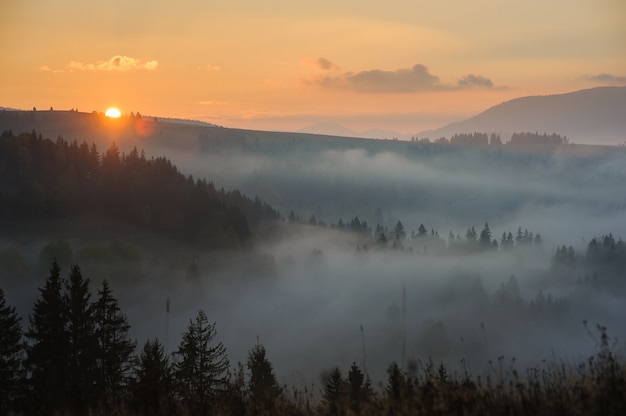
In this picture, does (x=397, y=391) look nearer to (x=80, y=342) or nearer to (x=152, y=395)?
(x=152, y=395)

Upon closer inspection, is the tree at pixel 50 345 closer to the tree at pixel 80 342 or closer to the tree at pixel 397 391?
the tree at pixel 80 342

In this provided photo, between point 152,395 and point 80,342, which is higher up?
point 152,395

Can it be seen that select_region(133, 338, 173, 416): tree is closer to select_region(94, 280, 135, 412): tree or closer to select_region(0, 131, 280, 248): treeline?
select_region(94, 280, 135, 412): tree

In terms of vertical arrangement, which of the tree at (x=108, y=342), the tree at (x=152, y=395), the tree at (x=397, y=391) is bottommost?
the tree at (x=108, y=342)

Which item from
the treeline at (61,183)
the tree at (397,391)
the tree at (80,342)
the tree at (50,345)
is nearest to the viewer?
the tree at (397,391)

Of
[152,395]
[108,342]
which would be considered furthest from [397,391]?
[108,342]

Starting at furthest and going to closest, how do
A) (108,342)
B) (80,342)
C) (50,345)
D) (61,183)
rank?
(61,183) < (108,342) < (80,342) < (50,345)

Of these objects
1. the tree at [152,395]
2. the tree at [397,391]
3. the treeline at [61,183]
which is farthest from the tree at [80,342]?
the treeline at [61,183]

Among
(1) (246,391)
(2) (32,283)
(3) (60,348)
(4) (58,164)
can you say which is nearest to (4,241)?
(2) (32,283)

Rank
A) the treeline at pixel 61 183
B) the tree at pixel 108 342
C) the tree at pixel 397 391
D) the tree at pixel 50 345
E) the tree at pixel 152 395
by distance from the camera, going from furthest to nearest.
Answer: the treeline at pixel 61 183 < the tree at pixel 108 342 < the tree at pixel 50 345 < the tree at pixel 152 395 < the tree at pixel 397 391

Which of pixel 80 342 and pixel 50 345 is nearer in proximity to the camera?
pixel 50 345

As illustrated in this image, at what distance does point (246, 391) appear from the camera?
1313cm

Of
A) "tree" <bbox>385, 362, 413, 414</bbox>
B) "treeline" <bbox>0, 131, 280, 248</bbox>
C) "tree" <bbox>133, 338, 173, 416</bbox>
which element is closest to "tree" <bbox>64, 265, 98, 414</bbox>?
"tree" <bbox>133, 338, 173, 416</bbox>

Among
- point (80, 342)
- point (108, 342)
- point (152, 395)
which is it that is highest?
point (152, 395)
